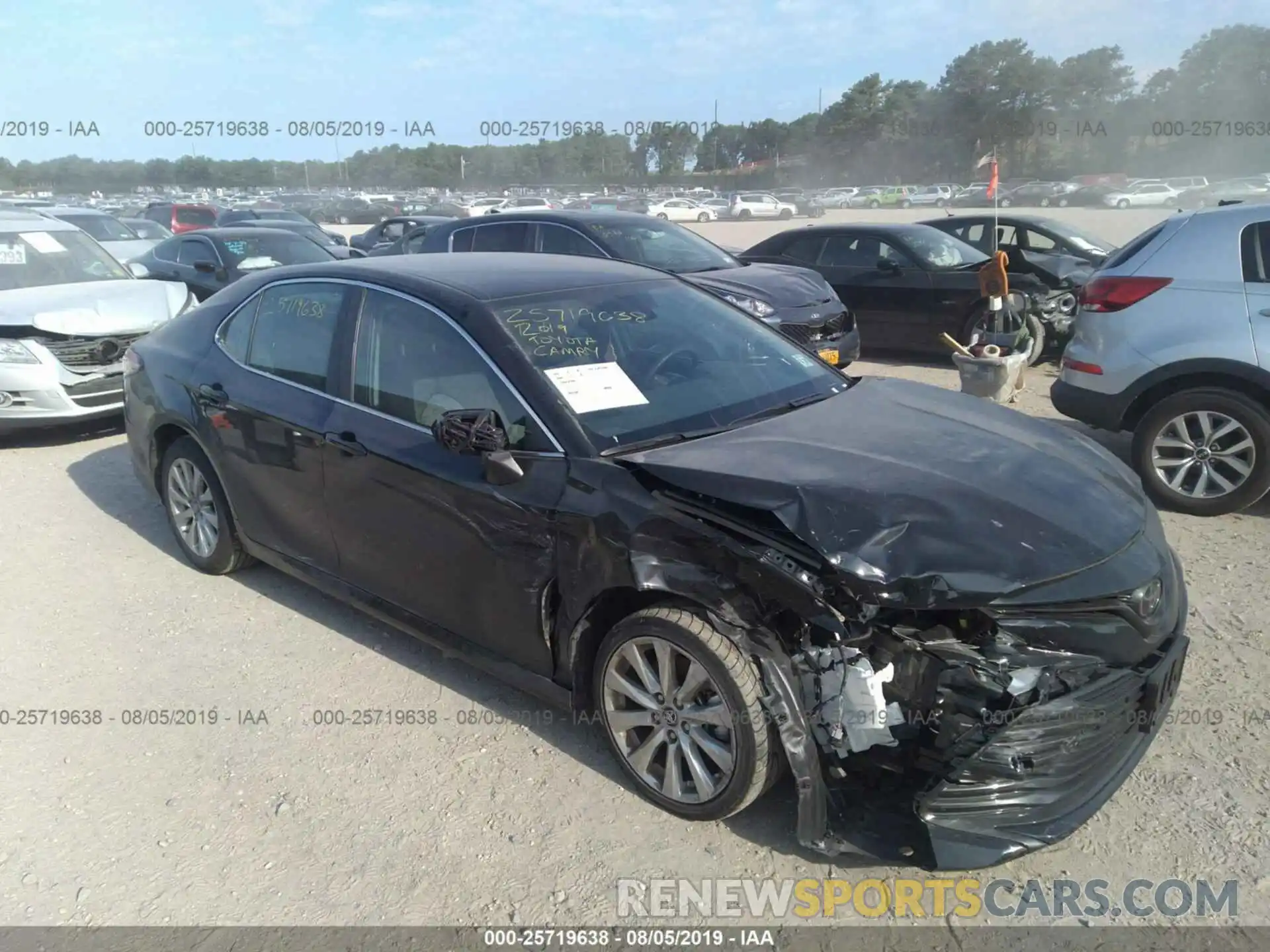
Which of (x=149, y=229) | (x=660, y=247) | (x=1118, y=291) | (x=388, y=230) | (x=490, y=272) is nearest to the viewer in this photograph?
(x=490, y=272)

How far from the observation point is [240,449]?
14.8 ft

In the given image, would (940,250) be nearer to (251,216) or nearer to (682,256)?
(682,256)

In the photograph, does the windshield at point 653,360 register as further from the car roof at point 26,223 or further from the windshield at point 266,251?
the windshield at point 266,251

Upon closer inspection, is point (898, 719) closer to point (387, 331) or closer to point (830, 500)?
point (830, 500)

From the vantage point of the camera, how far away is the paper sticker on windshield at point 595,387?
341 cm

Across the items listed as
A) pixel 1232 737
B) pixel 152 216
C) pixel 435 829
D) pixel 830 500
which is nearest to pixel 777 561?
pixel 830 500

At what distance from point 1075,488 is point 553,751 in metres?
2.06

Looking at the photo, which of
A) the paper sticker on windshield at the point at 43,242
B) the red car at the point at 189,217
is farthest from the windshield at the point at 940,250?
the red car at the point at 189,217

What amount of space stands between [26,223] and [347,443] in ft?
23.5

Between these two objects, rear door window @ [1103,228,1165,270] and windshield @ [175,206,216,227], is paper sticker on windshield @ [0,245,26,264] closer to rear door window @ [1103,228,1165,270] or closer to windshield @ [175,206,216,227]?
rear door window @ [1103,228,1165,270]

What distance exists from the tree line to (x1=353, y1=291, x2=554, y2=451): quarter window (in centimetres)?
4809

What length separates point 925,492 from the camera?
2.96m

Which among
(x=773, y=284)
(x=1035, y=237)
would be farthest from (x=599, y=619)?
(x=1035, y=237)

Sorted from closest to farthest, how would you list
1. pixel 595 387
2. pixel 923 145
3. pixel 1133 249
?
pixel 595 387, pixel 1133 249, pixel 923 145
